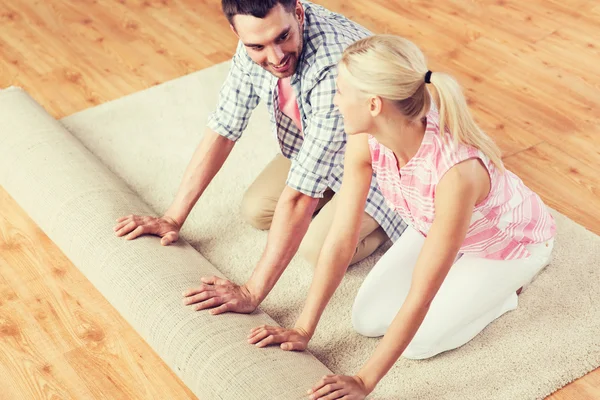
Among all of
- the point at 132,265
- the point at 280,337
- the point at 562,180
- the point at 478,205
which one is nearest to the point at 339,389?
the point at 280,337

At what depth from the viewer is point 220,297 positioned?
1877 mm

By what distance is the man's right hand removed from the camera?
6.72ft

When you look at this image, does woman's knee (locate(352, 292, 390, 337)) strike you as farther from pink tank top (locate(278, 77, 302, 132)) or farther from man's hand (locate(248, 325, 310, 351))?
pink tank top (locate(278, 77, 302, 132))

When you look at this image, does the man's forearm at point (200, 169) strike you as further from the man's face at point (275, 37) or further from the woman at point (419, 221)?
the woman at point (419, 221)

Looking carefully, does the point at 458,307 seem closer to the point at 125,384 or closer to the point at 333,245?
the point at 333,245

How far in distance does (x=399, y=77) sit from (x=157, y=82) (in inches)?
70.5

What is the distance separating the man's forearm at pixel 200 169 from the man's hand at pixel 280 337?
19.7 inches

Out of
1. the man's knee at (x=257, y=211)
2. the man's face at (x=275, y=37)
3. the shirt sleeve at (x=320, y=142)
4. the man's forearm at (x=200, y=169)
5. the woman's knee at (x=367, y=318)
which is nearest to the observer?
the man's face at (x=275, y=37)

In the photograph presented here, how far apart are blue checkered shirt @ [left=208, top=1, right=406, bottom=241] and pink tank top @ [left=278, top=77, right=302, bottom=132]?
17 mm

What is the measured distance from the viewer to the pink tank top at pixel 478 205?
1650mm

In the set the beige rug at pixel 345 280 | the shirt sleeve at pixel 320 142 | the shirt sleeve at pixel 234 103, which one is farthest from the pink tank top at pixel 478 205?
the shirt sleeve at pixel 234 103

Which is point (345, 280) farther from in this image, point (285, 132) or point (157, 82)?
point (157, 82)

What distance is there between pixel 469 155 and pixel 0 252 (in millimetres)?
1404

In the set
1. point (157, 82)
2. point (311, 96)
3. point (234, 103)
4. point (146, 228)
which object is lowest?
point (157, 82)
